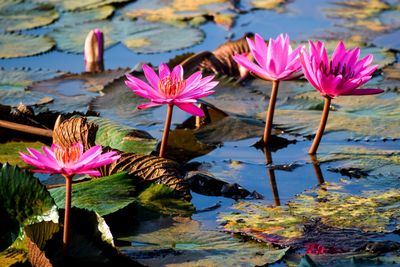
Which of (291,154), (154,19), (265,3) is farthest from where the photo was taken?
(265,3)

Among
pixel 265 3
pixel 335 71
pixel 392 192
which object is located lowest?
pixel 265 3

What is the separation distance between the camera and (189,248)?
6.48 ft

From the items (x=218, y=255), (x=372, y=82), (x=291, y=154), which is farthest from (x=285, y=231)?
(x=372, y=82)

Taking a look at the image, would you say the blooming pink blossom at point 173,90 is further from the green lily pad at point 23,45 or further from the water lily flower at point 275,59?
the green lily pad at point 23,45

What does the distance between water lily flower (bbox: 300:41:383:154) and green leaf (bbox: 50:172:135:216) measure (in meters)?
0.60

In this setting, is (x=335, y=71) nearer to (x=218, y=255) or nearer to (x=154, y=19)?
(x=218, y=255)

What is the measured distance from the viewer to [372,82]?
3551 millimetres

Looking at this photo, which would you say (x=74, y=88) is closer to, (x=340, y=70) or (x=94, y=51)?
(x=94, y=51)

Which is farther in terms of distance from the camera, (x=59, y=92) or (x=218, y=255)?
(x=59, y=92)

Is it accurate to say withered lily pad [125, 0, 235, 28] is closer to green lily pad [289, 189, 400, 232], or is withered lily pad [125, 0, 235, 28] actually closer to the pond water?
the pond water

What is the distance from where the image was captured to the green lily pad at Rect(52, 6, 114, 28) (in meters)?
4.55

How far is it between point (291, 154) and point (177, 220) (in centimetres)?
74

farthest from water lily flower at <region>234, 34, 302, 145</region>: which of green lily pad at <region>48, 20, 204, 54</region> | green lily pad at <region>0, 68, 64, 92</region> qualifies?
green lily pad at <region>48, 20, 204, 54</region>

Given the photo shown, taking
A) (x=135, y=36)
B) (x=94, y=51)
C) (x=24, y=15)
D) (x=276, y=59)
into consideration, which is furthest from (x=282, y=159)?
(x=24, y=15)
